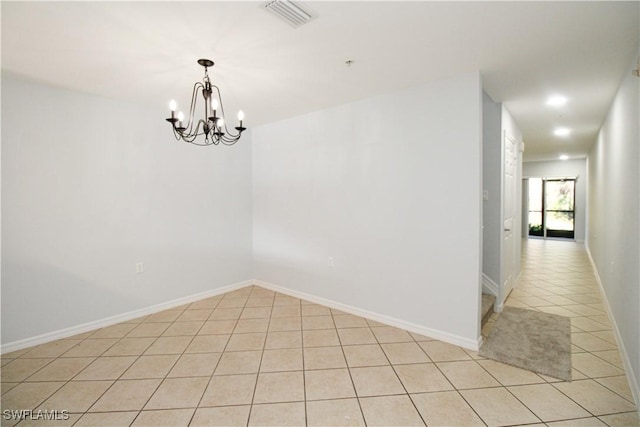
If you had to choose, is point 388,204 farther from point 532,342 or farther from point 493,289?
point 532,342

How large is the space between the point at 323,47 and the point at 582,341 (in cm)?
347

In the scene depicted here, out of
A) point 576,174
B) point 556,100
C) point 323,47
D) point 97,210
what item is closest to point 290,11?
point 323,47

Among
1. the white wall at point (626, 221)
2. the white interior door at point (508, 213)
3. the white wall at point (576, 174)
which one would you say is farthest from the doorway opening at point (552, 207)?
the white wall at point (626, 221)

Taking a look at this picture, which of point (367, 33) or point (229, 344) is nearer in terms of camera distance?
point (367, 33)

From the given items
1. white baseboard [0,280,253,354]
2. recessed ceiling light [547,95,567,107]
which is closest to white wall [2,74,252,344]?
white baseboard [0,280,253,354]

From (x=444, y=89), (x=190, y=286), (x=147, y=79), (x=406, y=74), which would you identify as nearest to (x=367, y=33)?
(x=406, y=74)

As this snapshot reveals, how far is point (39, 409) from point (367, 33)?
10.6ft

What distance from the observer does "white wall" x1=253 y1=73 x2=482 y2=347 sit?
2.73m

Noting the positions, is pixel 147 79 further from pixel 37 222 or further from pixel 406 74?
pixel 406 74

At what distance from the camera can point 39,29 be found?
76.6 inches

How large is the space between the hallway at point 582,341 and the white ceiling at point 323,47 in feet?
7.93

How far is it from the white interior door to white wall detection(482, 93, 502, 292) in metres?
0.12

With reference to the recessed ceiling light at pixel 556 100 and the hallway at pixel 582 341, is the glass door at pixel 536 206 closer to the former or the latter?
the hallway at pixel 582 341

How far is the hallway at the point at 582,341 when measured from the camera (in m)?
1.99
